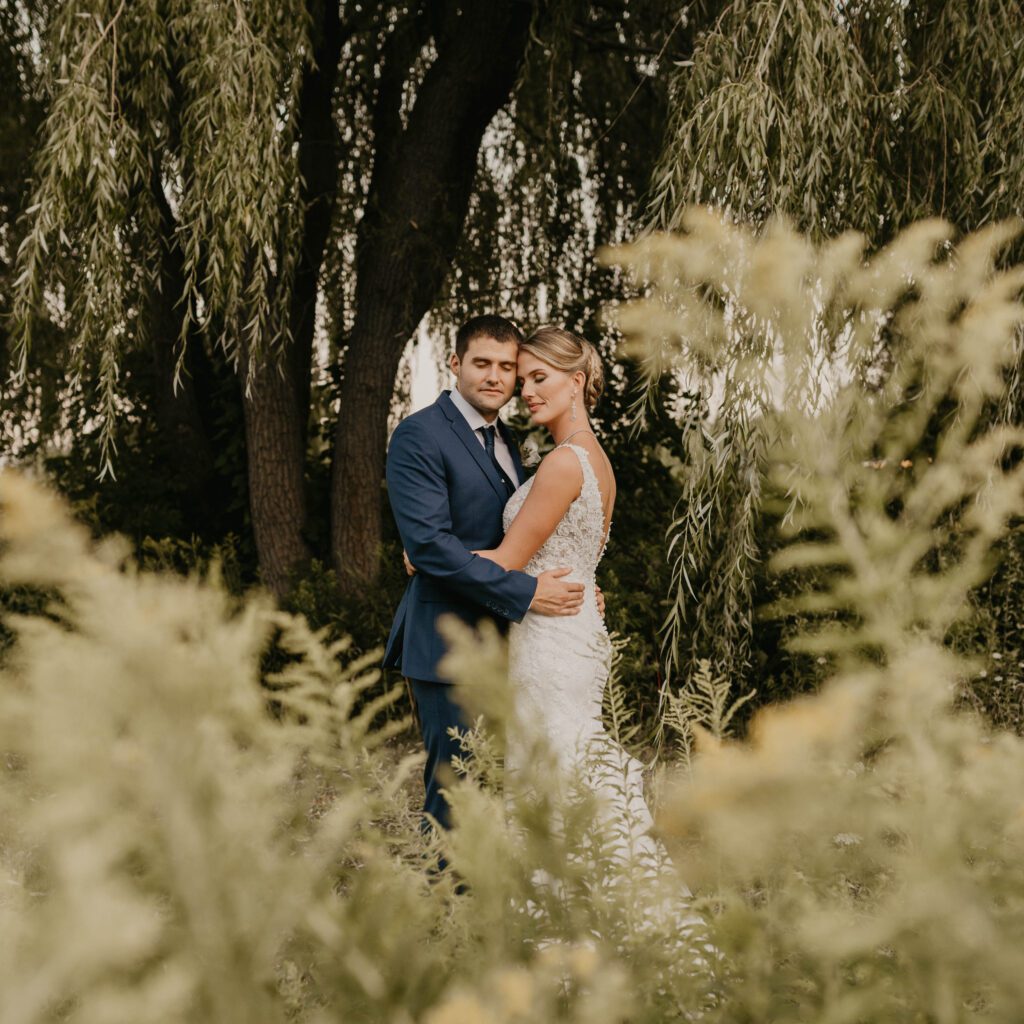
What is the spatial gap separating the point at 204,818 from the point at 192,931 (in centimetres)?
10

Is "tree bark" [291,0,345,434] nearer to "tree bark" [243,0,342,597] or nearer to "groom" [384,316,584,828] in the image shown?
"tree bark" [243,0,342,597]

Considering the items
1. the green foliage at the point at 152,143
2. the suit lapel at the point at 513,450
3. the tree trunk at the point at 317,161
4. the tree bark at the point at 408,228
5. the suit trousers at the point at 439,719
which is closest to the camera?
the suit trousers at the point at 439,719

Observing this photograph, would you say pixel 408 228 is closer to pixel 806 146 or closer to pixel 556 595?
pixel 806 146

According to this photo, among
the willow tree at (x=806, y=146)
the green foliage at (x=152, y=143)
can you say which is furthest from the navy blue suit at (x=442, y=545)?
the green foliage at (x=152, y=143)

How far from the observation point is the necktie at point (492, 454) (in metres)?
2.94

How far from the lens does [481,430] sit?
2.95 metres

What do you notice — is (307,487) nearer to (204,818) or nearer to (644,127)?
(644,127)

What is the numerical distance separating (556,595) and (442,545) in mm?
343

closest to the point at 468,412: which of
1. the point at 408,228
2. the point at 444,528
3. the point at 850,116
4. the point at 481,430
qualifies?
the point at 481,430

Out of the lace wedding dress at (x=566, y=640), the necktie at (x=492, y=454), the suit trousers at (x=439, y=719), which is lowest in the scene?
the suit trousers at (x=439, y=719)

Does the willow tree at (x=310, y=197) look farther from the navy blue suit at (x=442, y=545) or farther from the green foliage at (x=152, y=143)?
the navy blue suit at (x=442, y=545)

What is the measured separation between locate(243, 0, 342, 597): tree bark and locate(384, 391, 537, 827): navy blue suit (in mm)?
2429

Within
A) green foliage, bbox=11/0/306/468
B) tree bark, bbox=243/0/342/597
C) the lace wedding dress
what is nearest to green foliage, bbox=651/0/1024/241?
the lace wedding dress

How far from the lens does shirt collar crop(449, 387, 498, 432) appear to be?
2.90 metres
